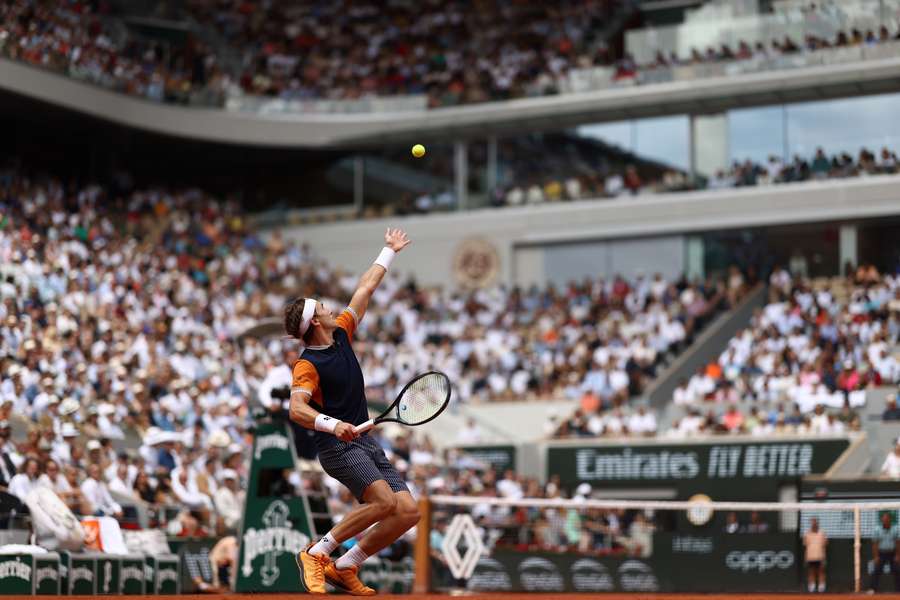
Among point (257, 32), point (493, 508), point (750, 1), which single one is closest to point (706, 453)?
point (493, 508)

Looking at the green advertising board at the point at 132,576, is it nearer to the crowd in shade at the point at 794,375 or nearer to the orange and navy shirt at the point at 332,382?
the orange and navy shirt at the point at 332,382

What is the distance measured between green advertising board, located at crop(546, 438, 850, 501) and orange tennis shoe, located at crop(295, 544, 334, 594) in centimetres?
1632

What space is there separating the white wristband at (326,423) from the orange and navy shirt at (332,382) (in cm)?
33

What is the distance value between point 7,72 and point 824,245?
19.3 metres

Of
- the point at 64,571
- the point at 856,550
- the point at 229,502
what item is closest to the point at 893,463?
the point at 856,550

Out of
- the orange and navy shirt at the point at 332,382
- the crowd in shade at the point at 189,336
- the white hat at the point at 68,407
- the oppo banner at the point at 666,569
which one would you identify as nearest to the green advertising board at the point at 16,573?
the crowd in shade at the point at 189,336

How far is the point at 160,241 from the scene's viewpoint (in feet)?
119

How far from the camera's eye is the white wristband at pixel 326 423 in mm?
10226

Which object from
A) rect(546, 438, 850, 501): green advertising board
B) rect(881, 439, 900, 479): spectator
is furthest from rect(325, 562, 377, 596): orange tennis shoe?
rect(546, 438, 850, 501): green advertising board

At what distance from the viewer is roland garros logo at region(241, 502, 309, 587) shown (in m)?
15.8

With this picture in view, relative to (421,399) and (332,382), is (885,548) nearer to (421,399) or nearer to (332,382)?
(421,399)

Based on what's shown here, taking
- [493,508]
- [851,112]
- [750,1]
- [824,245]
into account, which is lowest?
[493,508]

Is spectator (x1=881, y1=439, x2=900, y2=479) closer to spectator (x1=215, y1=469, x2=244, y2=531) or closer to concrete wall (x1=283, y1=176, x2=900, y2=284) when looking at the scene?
concrete wall (x1=283, y1=176, x2=900, y2=284)

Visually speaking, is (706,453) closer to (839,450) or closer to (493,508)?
(839,450)
